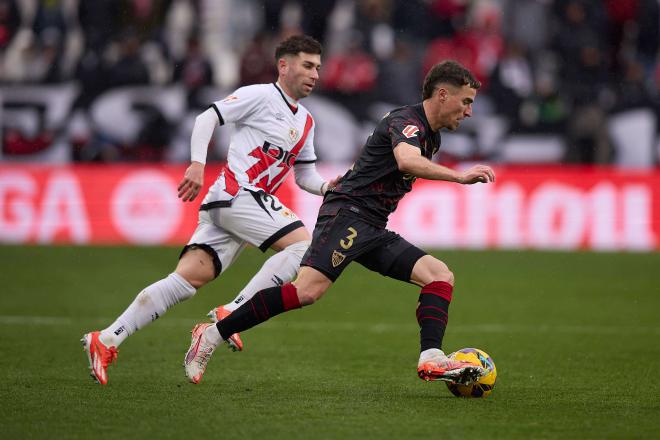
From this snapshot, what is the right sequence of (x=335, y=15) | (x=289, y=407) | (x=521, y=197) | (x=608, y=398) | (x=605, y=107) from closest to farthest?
(x=289, y=407) < (x=608, y=398) < (x=521, y=197) < (x=605, y=107) < (x=335, y=15)

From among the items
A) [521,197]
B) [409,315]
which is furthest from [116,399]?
[521,197]

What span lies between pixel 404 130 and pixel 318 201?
34.2 ft

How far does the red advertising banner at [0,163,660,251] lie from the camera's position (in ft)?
57.0

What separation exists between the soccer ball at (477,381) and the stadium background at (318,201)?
136 millimetres

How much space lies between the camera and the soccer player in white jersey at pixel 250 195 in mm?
7637

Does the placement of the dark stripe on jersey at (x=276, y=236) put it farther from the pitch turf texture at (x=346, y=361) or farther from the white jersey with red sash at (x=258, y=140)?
the pitch turf texture at (x=346, y=361)

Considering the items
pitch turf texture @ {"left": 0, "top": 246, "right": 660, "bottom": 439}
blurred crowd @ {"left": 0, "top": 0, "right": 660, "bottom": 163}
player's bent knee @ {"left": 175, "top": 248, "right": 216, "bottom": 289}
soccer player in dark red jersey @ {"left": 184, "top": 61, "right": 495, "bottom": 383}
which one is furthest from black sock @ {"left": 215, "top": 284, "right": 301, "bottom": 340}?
blurred crowd @ {"left": 0, "top": 0, "right": 660, "bottom": 163}

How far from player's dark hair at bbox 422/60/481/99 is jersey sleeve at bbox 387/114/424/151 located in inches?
10.4

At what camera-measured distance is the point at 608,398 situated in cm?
693

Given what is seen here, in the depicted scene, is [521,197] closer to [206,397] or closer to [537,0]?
[537,0]

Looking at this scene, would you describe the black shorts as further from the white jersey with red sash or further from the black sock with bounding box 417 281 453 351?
the white jersey with red sash

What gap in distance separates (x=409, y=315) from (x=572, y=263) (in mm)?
5021

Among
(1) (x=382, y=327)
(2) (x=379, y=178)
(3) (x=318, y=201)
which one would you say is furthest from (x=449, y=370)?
(3) (x=318, y=201)

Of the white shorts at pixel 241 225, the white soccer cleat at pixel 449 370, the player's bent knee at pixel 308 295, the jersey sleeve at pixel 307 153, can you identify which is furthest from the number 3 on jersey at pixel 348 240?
the jersey sleeve at pixel 307 153
